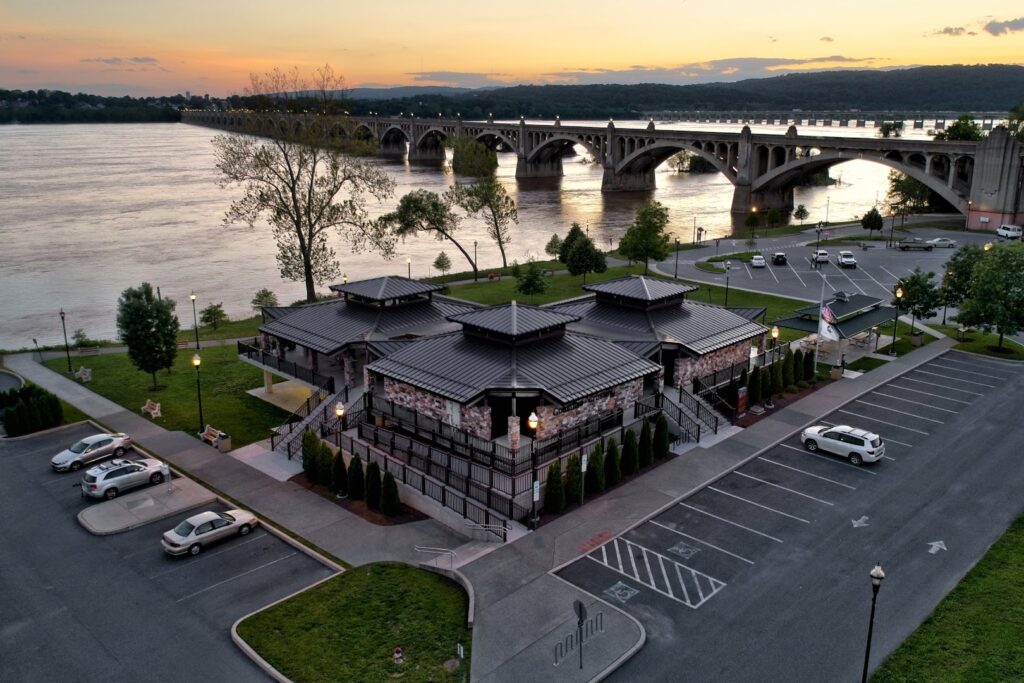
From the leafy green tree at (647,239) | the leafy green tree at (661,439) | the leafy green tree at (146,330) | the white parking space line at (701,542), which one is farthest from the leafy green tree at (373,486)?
the leafy green tree at (647,239)

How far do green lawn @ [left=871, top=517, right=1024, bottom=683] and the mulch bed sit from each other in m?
13.4

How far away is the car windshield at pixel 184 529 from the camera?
22155 mm

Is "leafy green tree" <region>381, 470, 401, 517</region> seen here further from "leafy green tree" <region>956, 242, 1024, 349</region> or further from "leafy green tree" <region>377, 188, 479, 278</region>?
"leafy green tree" <region>377, 188, 479, 278</region>

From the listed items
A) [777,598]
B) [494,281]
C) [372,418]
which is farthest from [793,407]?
[494,281]

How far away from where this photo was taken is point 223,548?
22.5 meters

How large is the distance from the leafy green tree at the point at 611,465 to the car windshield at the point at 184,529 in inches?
510

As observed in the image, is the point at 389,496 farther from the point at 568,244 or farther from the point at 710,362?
the point at 568,244

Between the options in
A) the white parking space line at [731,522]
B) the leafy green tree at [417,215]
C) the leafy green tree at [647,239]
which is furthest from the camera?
the leafy green tree at [417,215]

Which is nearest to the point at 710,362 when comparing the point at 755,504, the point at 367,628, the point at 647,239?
the point at 755,504

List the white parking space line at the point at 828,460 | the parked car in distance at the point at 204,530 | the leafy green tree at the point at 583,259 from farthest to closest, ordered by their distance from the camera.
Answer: the leafy green tree at the point at 583,259 → the white parking space line at the point at 828,460 → the parked car in distance at the point at 204,530

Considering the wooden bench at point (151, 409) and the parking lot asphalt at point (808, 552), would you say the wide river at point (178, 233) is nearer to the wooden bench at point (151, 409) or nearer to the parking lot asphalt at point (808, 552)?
the wooden bench at point (151, 409)

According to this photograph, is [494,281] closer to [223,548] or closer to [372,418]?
[372,418]

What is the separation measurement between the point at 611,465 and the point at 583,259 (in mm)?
34695

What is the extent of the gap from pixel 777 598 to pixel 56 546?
2028cm
